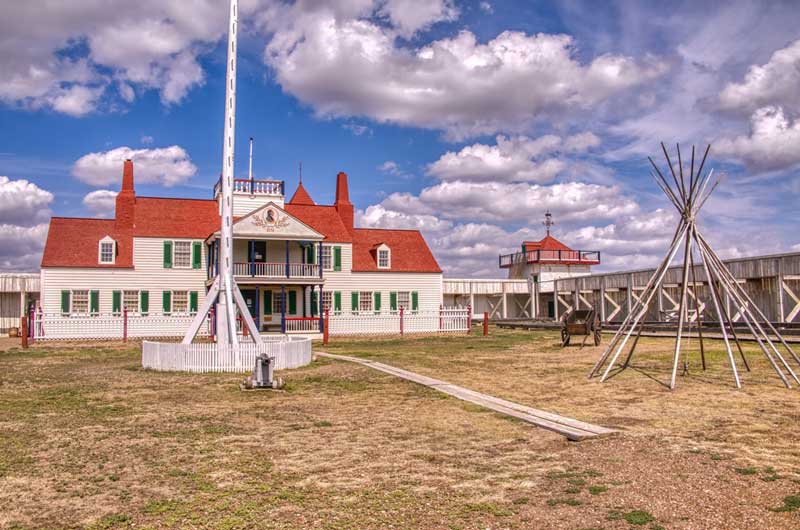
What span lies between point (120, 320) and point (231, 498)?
2666 cm

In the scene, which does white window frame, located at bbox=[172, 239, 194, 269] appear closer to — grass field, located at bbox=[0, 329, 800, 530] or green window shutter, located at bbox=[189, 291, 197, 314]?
green window shutter, located at bbox=[189, 291, 197, 314]

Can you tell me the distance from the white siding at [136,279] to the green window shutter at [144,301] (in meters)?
0.16

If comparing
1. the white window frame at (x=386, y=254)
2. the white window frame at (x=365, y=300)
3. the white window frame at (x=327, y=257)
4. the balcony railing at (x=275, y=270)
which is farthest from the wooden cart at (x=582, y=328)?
the white window frame at (x=327, y=257)

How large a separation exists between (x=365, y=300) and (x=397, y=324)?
3.94 m

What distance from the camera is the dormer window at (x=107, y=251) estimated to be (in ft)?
109

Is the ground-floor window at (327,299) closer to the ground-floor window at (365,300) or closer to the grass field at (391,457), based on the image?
Result: the ground-floor window at (365,300)

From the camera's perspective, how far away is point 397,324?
1359 inches

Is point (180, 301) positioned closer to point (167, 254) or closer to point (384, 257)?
point (167, 254)

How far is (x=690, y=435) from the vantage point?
27.0 feet

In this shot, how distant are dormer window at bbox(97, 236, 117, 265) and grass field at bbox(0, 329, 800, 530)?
2092 centimetres

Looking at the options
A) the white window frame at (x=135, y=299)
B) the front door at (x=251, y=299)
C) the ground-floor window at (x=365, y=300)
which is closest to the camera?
the white window frame at (x=135, y=299)

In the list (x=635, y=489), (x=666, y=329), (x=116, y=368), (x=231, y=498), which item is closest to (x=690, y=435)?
(x=635, y=489)

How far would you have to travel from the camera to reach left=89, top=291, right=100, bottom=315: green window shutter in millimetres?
32750

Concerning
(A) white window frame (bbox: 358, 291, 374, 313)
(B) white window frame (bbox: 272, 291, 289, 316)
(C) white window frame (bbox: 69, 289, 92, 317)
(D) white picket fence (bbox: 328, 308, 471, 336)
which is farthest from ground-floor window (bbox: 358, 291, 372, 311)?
(C) white window frame (bbox: 69, 289, 92, 317)
